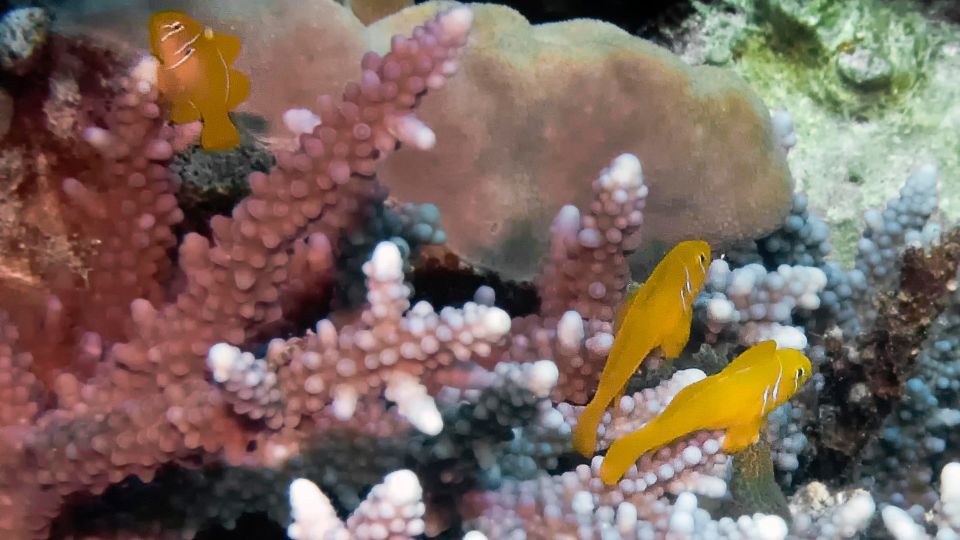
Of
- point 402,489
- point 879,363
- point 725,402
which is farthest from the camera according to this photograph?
point 879,363

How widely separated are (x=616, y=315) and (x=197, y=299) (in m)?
0.96

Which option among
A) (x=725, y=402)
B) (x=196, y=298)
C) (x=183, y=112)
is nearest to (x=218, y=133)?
(x=183, y=112)

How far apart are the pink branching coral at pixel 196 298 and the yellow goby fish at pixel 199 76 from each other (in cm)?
18

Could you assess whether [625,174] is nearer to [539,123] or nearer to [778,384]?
[778,384]

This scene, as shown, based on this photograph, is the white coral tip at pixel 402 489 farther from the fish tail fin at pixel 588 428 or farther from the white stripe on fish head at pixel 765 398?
the white stripe on fish head at pixel 765 398

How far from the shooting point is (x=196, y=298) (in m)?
1.57

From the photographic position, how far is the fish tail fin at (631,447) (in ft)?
5.66

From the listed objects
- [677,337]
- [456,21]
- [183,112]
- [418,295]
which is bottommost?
[418,295]

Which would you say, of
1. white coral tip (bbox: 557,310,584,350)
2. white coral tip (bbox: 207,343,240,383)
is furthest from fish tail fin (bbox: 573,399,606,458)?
white coral tip (bbox: 207,343,240,383)

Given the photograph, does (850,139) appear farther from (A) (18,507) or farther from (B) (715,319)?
(A) (18,507)


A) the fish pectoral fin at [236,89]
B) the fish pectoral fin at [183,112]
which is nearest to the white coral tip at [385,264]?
the fish pectoral fin at [183,112]

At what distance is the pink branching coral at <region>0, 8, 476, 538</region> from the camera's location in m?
1.43

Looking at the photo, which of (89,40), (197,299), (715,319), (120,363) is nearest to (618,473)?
(715,319)

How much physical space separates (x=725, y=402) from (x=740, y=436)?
187mm
